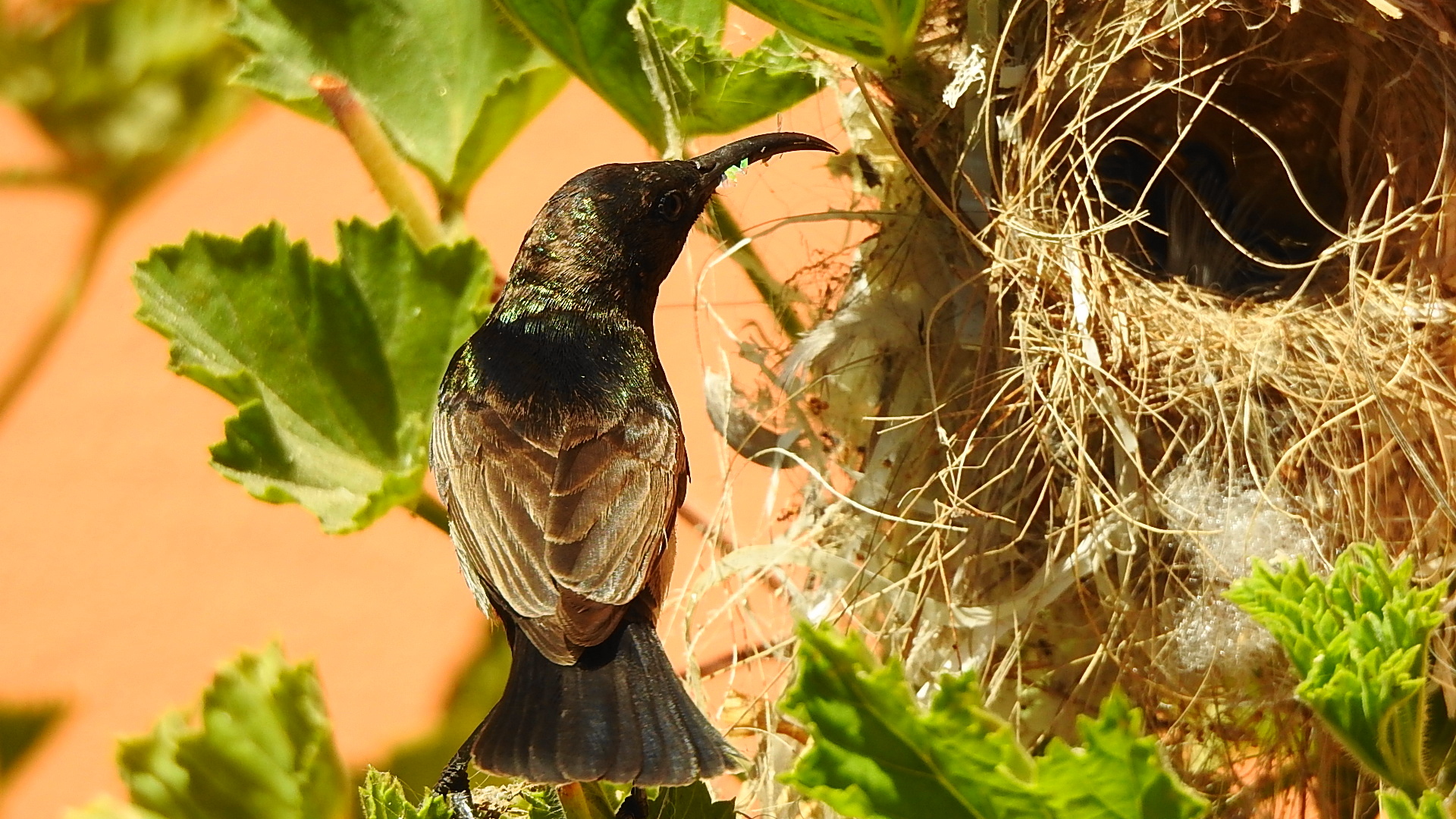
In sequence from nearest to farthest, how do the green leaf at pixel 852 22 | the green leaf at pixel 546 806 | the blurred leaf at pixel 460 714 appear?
the green leaf at pixel 546 806
the green leaf at pixel 852 22
the blurred leaf at pixel 460 714

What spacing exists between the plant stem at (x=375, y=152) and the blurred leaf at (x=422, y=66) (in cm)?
2

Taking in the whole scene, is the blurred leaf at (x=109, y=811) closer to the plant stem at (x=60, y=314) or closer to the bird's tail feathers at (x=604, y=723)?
the bird's tail feathers at (x=604, y=723)

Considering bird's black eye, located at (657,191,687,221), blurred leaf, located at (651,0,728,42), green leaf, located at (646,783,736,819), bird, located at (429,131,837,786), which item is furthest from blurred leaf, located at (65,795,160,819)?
blurred leaf, located at (651,0,728,42)

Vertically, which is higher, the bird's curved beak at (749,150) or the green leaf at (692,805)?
→ the bird's curved beak at (749,150)

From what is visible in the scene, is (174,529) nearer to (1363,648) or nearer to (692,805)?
(692,805)

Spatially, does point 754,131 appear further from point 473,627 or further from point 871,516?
point 473,627

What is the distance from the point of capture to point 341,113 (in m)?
1.52

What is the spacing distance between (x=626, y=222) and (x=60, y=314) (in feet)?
3.73

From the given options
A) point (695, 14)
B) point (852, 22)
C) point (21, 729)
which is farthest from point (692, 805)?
point (21, 729)

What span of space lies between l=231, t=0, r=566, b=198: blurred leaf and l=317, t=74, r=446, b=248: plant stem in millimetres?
24

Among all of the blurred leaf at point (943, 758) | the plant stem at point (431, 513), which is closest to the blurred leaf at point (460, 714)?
the plant stem at point (431, 513)

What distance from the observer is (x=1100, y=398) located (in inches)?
52.8

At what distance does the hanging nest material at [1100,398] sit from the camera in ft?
4.38

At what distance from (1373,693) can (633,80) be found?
87cm
